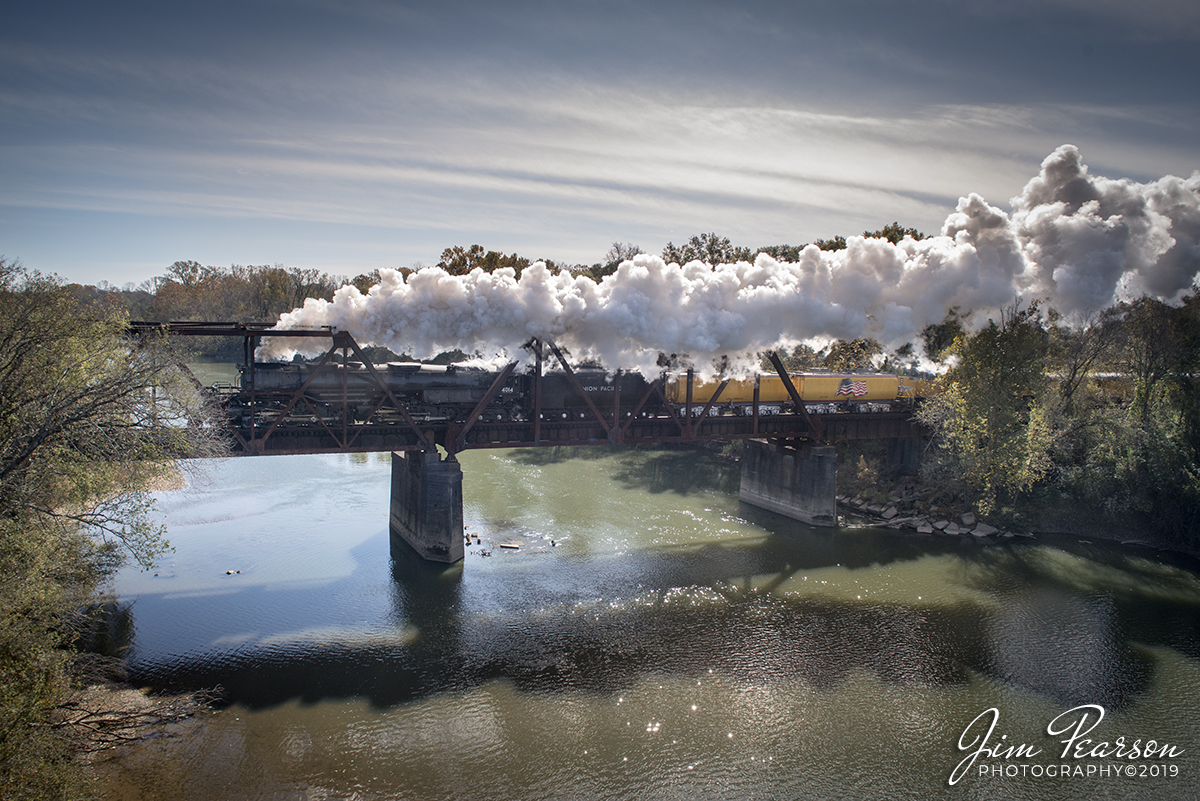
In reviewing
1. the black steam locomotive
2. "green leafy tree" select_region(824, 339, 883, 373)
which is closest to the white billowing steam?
the black steam locomotive

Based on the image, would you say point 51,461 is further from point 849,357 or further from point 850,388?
point 849,357

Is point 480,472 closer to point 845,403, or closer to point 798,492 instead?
point 798,492

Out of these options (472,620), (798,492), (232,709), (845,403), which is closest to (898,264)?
(845,403)

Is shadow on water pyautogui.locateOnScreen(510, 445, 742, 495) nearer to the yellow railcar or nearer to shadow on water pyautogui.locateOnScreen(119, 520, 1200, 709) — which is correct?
the yellow railcar

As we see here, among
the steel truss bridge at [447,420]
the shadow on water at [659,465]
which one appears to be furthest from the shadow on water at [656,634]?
the shadow on water at [659,465]

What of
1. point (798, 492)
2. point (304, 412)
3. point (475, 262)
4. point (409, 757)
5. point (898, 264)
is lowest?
point (409, 757)

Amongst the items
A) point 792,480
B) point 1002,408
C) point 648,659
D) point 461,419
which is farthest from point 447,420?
point 1002,408

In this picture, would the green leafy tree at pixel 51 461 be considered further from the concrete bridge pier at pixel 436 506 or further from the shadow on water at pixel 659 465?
the shadow on water at pixel 659 465
